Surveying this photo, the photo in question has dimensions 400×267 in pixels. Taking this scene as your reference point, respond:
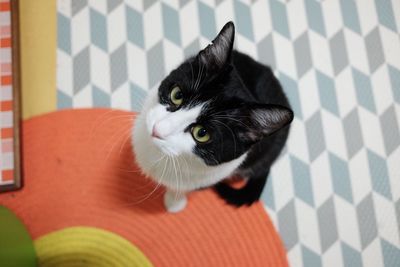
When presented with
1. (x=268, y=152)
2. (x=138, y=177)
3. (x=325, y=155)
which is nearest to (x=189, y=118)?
(x=268, y=152)

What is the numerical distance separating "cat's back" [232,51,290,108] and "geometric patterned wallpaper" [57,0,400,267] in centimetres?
38

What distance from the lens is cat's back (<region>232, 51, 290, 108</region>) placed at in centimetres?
119

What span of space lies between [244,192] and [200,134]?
20.6 inches

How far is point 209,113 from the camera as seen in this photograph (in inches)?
35.9

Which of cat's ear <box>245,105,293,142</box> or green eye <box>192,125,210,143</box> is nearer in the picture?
cat's ear <box>245,105,293,142</box>

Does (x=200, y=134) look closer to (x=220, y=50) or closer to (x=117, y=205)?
(x=220, y=50)

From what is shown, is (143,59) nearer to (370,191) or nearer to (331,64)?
(331,64)

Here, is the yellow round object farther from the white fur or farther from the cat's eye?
the cat's eye

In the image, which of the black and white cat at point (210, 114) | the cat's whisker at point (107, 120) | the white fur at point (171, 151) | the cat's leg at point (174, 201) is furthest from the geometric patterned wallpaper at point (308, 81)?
the black and white cat at point (210, 114)

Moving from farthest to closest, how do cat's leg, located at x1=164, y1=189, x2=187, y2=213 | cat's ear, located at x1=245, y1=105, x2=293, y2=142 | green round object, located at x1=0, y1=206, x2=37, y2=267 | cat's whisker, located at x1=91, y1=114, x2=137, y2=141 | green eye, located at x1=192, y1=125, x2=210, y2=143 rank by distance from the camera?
cat's whisker, located at x1=91, y1=114, x2=137, y2=141 → cat's leg, located at x1=164, y1=189, x2=187, y2=213 → green round object, located at x1=0, y1=206, x2=37, y2=267 → green eye, located at x1=192, y1=125, x2=210, y2=143 → cat's ear, located at x1=245, y1=105, x2=293, y2=142

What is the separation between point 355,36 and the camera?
66.8 inches

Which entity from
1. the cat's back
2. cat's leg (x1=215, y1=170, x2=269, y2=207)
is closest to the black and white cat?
the cat's back

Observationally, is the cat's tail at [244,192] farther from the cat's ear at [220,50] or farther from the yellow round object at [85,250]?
the cat's ear at [220,50]

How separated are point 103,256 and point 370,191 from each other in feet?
3.42
